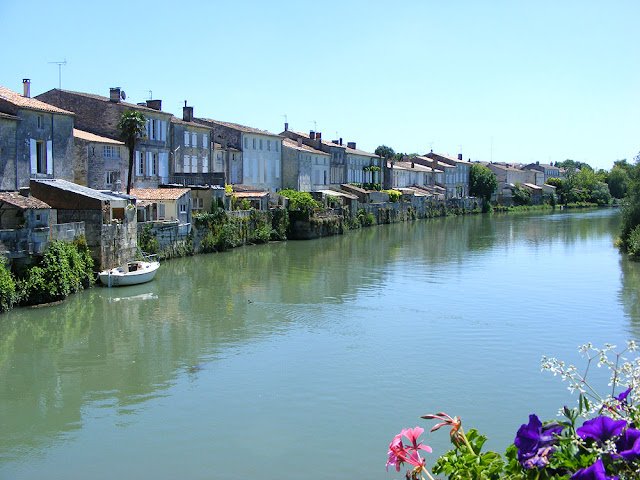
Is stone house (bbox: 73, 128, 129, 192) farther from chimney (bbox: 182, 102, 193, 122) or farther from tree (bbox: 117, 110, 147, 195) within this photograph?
chimney (bbox: 182, 102, 193, 122)

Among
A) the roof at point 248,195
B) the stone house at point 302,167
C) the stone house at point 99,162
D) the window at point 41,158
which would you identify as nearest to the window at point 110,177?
the stone house at point 99,162

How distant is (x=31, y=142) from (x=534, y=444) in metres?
30.7

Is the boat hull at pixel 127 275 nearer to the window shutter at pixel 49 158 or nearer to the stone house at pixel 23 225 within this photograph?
the stone house at pixel 23 225

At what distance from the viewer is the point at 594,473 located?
11.1ft

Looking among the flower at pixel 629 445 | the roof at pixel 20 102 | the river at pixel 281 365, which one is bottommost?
the river at pixel 281 365

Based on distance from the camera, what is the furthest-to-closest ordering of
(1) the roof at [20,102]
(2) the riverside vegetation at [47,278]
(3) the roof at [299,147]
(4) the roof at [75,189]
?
(3) the roof at [299,147] < (1) the roof at [20,102] < (4) the roof at [75,189] < (2) the riverside vegetation at [47,278]

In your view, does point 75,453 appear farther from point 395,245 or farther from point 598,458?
point 395,245

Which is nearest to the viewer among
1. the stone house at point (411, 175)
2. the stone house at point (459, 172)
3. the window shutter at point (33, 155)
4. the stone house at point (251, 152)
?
the window shutter at point (33, 155)

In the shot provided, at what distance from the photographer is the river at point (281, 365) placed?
11.2m

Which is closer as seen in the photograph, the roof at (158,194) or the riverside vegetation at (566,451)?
the riverside vegetation at (566,451)

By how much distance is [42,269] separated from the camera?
76.5 feet

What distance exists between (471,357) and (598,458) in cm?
1358

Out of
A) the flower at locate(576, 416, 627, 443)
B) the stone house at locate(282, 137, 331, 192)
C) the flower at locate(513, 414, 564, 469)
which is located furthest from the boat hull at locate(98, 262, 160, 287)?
the stone house at locate(282, 137, 331, 192)

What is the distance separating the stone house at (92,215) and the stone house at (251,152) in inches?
857
